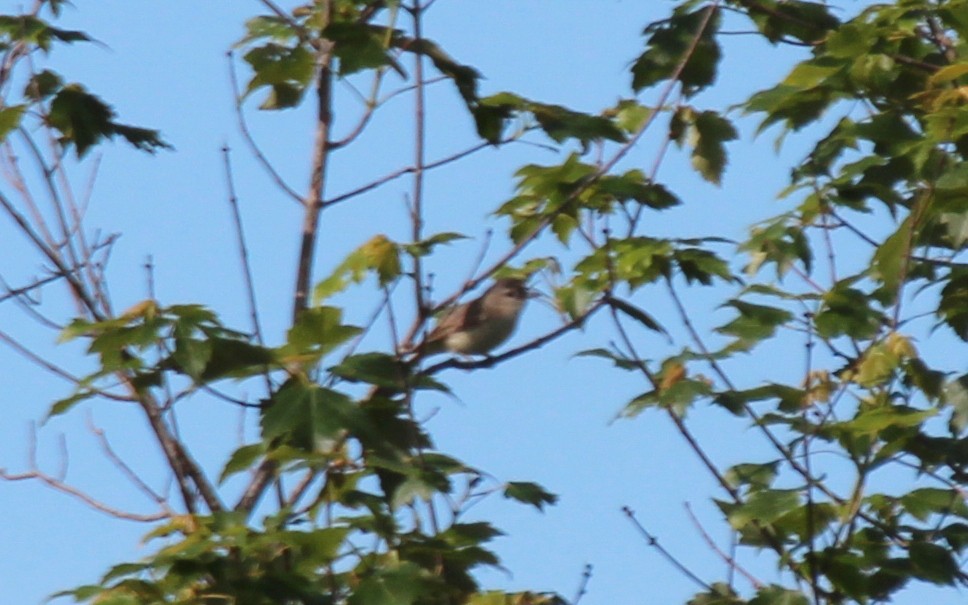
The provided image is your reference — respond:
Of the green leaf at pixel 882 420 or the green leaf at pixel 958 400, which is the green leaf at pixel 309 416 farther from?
the green leaf at pixel 958 400

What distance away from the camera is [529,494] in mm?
4414

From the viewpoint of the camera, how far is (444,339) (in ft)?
27.2

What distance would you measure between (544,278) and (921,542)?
1.48 meters

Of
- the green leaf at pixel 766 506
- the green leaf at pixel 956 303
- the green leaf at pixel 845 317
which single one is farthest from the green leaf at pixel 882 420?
the green leaf at pixel 956 303

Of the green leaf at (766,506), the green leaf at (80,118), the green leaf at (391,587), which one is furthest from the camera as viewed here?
the green leaf at (80,118)

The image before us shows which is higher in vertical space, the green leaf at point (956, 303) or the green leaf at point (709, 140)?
the green leaf at point (709, 140)

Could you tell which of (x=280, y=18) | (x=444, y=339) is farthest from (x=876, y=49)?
(x=444, y=339)

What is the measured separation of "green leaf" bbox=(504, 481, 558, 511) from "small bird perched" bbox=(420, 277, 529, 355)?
3.72 m

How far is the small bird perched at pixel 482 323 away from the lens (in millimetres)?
8359

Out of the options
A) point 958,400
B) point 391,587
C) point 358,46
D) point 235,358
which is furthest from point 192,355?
point 958,400

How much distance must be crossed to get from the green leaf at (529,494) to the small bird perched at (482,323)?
3723 mm

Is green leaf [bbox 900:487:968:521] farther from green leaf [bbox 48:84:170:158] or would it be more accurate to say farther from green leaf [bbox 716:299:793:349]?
green leaf [bbox 48:84:170:158]

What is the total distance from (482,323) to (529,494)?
407 cm

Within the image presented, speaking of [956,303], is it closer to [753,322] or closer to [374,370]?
[753,322]
